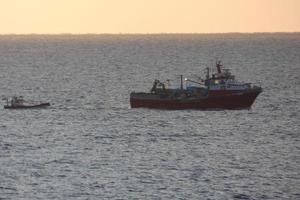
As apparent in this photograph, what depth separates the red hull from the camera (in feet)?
499

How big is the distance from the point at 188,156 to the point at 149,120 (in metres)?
33.6

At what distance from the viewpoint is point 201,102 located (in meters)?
152

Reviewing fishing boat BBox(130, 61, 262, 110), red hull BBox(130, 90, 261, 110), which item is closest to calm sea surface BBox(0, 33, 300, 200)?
red hull BBox(130, 90, 261, 110)

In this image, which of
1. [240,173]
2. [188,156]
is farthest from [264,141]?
[240,173]

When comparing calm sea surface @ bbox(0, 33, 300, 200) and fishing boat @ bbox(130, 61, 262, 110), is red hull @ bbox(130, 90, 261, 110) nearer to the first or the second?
fishing boat @ bbox(130, 61, 262, 110)

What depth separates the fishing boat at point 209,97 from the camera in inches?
5979

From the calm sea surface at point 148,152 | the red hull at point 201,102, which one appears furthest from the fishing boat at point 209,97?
the calm sea surface at point 148,152

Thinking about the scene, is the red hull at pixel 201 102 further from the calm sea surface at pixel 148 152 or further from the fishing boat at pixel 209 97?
the calm sea surface at pixel 148 152

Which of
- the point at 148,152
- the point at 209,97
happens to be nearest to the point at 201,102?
the point at 209,97

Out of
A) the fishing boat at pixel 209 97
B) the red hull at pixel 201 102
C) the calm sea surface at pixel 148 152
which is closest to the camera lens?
the calm sea surface at pixel 148 152

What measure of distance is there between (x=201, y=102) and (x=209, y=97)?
1281mm

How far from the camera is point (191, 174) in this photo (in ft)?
320

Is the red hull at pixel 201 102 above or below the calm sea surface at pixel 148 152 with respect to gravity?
above

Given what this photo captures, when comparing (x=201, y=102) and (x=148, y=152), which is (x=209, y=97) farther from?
(x=148, y=152)
